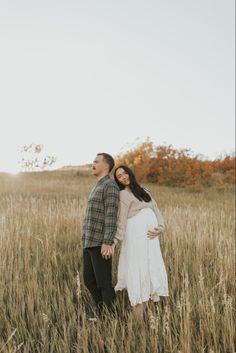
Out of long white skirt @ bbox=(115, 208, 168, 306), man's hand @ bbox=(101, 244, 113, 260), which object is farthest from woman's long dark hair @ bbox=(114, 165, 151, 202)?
man's hand @ bbox=(101, 244, 113, 260)

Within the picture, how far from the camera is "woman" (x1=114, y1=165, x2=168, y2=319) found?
10.4 feet

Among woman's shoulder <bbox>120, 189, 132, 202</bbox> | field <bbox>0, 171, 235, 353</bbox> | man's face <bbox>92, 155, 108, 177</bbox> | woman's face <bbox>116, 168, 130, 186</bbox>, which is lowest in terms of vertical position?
field <bbox>0, 171, 235, 353</bbox>

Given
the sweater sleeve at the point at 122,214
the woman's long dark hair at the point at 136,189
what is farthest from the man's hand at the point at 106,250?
the woman's long dark hair at the point at 136,189

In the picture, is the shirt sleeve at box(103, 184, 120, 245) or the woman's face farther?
the woman's face

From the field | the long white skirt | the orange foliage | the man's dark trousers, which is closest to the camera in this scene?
the field

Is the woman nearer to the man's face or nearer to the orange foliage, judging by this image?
the man's face

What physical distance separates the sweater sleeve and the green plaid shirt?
47 mm

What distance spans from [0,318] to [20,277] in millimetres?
559

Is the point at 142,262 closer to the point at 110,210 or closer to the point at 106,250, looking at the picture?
the point at 106,250

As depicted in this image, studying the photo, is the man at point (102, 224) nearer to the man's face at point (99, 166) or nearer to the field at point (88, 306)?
the man's face at point (99, 166)

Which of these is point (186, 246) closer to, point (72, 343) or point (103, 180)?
point (103, 180)

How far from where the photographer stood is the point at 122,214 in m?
3.29

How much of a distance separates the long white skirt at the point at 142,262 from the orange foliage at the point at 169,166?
14.4m

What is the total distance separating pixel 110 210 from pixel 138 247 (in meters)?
0.38
